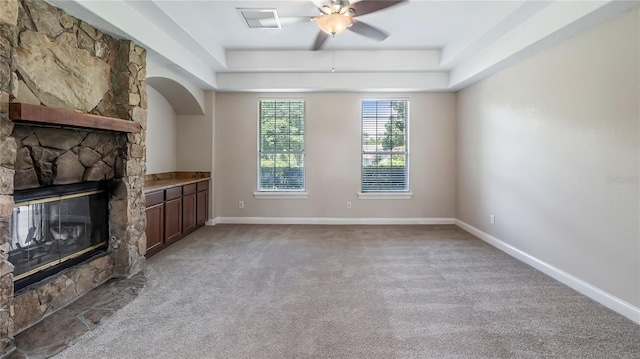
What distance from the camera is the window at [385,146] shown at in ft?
18.9

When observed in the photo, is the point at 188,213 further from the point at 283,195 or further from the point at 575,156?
the point at 575,156

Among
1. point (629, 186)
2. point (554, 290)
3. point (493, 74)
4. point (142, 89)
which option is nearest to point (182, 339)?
point (142, 89)

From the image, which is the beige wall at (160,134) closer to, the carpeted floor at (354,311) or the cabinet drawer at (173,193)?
the cabinet drawer at (173,193)

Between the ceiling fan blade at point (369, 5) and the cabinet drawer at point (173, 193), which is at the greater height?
the ceiling fan blade at point (369, 5)

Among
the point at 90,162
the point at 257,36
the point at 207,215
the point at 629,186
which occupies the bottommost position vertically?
the point at 207,215

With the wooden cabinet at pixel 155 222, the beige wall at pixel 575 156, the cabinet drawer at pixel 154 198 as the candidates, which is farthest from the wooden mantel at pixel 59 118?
the beige wall at pixel 575 156

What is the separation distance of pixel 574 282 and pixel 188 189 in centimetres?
500

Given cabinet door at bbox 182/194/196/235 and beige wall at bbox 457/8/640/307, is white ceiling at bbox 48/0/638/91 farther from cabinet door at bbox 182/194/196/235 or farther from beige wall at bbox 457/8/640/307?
cabinet door at bbox 182/194/196/235

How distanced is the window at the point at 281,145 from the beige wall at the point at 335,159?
0.15 m

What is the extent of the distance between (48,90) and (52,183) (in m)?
0.75

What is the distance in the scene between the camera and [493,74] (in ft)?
14.2

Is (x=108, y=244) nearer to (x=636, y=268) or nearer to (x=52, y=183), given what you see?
(x=52, y=183)

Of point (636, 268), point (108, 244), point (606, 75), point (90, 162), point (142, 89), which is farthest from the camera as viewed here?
point (142, 89)

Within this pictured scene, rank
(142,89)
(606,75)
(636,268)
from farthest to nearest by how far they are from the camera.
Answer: (142,89), (606,75), (636,268)
